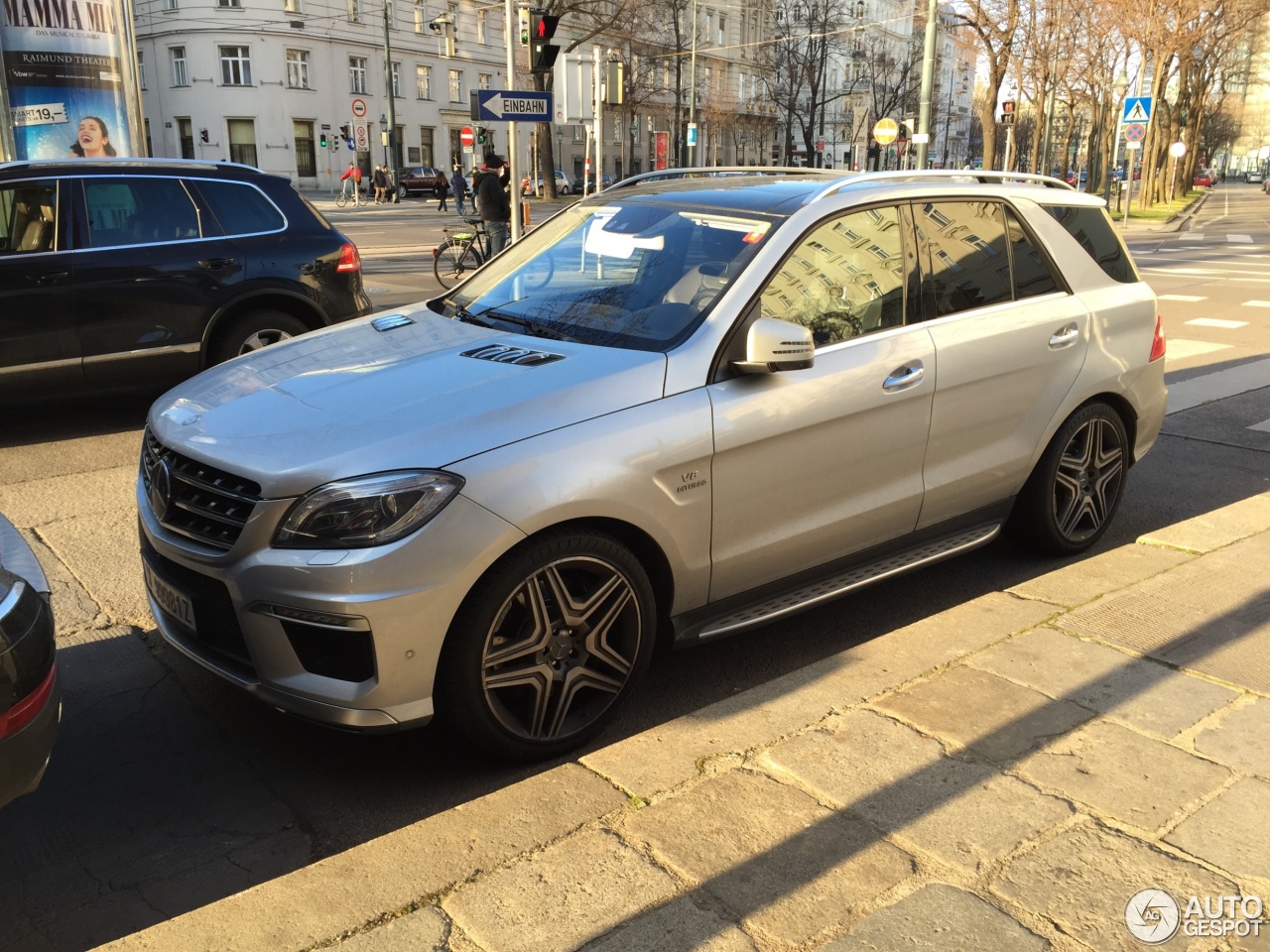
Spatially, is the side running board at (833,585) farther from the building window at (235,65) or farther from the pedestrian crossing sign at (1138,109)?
the building window at (235,65)

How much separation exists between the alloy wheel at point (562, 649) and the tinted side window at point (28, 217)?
18.7ft

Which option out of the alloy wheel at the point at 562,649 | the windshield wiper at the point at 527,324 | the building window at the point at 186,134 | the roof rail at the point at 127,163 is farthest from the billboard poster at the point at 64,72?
the building window at the point at 186,134

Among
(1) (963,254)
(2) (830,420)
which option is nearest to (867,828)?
(2) (830,420)

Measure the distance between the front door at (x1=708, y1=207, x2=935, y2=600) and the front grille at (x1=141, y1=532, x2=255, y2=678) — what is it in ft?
4.81

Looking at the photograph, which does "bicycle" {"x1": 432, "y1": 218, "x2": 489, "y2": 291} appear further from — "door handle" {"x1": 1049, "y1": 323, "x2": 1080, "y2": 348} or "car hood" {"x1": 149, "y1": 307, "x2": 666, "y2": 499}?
"car hood" {"x1": 149, "y1": 307, "x2": 666, "y2": 499}

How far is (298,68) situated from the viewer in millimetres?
59844

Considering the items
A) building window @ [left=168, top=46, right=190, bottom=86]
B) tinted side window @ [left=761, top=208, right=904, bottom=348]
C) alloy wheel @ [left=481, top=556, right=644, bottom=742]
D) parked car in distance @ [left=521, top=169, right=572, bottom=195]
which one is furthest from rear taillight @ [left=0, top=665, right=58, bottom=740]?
building window @ [left=168, top=46, right=190, bottom=86]

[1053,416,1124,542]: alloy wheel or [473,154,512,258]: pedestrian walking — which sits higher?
[473,154,512,258]: pedestrian walking

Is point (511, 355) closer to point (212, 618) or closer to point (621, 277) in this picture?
point (621, 277)

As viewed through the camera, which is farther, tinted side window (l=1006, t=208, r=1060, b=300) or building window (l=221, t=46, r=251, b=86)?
building window (l=221, t=46, r=251, b=86)

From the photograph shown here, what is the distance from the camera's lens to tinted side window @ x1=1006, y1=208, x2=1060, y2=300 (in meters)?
4.70

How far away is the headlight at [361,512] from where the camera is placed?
2.93 m

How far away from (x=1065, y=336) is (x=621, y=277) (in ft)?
6.55

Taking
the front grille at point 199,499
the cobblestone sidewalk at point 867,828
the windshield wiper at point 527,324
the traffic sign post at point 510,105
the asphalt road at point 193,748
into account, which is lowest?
the asphalt road at point 193,748
